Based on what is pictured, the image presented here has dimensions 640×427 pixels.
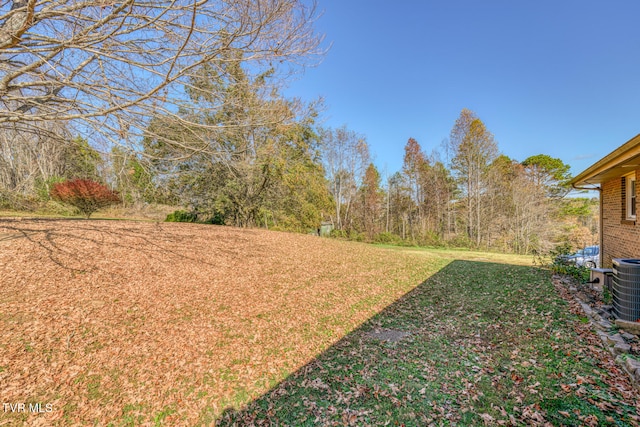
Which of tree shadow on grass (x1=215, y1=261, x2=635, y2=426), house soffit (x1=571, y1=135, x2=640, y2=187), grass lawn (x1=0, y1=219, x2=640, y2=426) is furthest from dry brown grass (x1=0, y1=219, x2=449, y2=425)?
house soffit (x1=571, y1=135, x2=640, y2=187)

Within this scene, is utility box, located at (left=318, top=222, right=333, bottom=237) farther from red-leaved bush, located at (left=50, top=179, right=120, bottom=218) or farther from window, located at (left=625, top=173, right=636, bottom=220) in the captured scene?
window, located at (left=625, top=173, right=636, bottom=220)

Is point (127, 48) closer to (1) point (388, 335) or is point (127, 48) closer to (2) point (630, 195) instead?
(1) point (388, 335)

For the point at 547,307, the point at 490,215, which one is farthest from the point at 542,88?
the point at 547,307

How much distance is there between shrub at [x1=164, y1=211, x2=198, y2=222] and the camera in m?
14.0

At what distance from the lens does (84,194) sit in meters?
10.8

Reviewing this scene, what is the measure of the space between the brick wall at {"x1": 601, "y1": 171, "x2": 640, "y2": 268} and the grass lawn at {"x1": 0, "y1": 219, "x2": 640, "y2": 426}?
1.89 metres

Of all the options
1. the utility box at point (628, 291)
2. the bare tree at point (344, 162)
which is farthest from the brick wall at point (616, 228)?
the bare tree at point (344, 162)

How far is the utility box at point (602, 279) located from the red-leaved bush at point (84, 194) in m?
16.0

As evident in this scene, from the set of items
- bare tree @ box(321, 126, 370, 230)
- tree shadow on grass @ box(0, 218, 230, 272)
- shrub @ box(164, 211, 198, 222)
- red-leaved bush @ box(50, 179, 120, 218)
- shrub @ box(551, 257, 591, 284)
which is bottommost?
shrub @ box(551, 257, 591, 284)

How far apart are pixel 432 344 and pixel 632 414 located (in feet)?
6.63

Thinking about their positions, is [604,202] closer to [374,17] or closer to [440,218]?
[374,17]

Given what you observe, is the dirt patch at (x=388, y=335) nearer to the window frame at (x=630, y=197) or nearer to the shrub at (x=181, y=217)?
the window frame at (x=630, y=197)

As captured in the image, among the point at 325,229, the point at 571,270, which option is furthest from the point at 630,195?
the point at 325,229

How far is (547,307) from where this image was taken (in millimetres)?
4953
